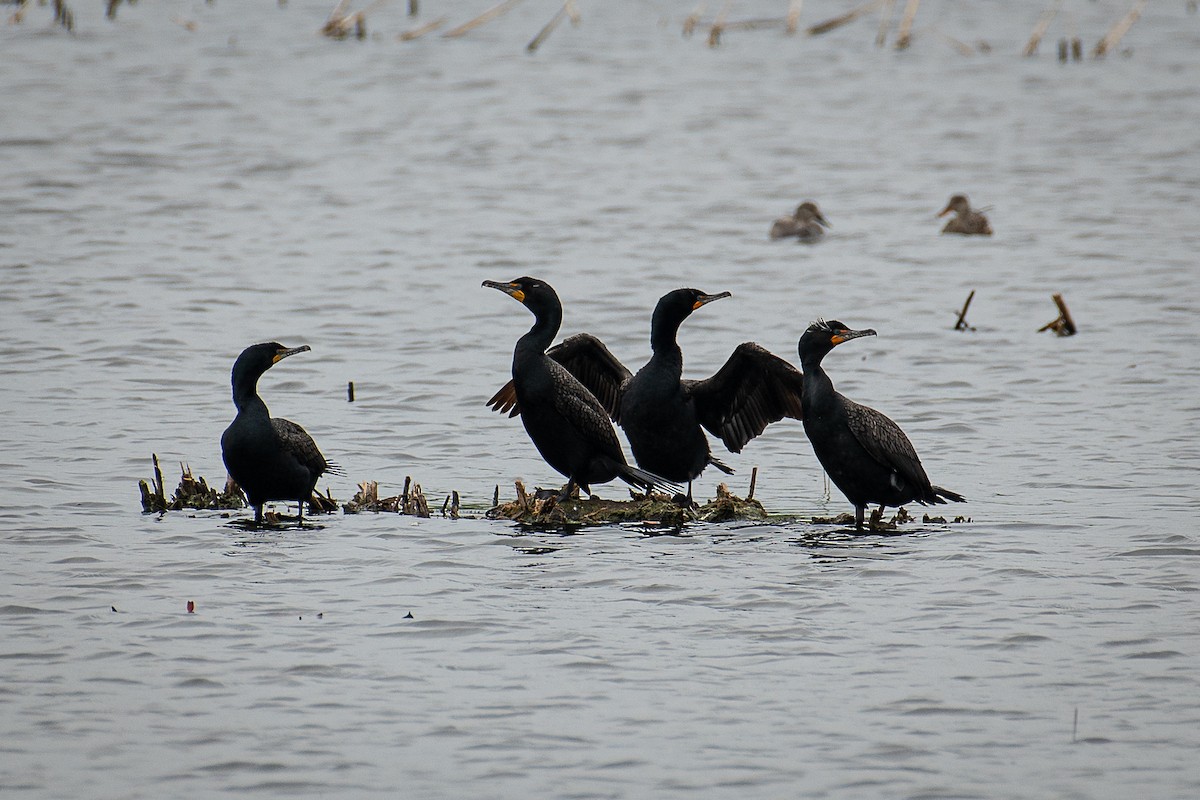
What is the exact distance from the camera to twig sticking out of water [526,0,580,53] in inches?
1142

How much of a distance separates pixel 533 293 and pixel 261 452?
1862mm

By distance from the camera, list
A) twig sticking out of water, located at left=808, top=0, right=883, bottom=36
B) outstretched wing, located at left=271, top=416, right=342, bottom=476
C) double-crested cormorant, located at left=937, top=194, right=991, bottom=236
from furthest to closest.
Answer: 1. twig sticking out of water, located at left=808, top=0, right=883, bottom=36
2. double-crested cormorant, located at left=937, top=194, right=991, bottom=236
3. outstretched wing, located at left=271, top=416, right=342, bottom=476

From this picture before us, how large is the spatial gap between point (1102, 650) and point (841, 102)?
2071cm

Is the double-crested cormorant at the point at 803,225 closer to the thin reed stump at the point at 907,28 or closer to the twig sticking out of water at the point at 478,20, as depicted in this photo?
the twig sticking out of water at the point at 478,20

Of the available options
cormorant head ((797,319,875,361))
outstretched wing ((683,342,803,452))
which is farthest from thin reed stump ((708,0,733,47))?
cormorant head ((797,319,875,361))

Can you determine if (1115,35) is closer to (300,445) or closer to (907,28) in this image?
(907,28)

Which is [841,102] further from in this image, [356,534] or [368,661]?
[368,661]

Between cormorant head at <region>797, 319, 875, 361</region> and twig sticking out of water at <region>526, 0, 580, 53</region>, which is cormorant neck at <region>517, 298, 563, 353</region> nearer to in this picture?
cormorant head at <region>797, 319, 875, 361</region>

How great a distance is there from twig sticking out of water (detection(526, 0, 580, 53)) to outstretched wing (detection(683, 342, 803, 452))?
19124 millimetres

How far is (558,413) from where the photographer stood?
9164mm

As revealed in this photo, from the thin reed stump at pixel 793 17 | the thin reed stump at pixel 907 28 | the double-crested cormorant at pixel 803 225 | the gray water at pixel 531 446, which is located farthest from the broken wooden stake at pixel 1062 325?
the thin reed stump at pixel 793 17

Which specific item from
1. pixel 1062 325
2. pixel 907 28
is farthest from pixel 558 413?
pixel 907 28

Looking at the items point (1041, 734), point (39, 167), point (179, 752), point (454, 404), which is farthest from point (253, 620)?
point (39, 167)

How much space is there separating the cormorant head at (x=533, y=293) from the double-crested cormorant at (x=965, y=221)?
10552 mm
